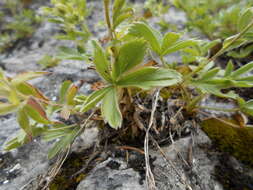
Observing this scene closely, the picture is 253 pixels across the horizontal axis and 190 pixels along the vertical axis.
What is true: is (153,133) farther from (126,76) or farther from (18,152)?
(18,152)

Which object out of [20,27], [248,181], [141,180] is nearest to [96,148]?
[141,180]

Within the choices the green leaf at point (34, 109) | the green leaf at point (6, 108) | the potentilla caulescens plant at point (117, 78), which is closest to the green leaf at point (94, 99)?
the potentilla caulescens plant at point (117, 78)

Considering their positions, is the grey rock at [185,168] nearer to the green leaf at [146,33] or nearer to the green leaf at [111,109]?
the green leaf at [111,109]

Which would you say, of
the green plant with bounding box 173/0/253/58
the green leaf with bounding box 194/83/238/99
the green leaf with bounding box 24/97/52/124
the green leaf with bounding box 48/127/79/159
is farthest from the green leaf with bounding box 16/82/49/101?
the green plant with bounding box 173/0/253/58

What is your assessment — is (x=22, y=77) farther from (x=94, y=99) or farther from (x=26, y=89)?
(x=94, y=99)

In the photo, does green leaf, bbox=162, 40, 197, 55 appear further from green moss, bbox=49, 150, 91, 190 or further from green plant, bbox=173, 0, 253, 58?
green plant, bbox=173, 0, 253, 58
